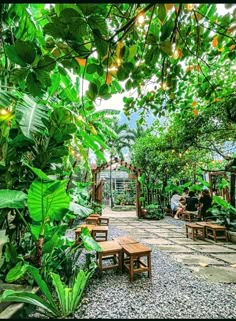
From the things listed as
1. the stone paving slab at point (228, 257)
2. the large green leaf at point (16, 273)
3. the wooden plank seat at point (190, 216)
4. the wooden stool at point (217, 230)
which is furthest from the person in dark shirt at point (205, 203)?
the large green leaf at point (16, 273)

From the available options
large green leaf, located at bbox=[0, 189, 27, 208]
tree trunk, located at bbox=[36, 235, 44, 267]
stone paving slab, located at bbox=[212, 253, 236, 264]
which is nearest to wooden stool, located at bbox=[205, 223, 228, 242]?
stone paving slab, located at bbox=[212, 253, 236, 264]

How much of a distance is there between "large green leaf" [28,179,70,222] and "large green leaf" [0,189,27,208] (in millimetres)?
88

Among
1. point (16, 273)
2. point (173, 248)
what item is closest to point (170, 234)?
point (173, 248)

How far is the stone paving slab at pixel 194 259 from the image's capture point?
417cm

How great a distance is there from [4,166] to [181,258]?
3.75 metres

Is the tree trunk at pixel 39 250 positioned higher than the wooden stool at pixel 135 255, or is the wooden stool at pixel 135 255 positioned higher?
the tree trunk at pixel 39 250

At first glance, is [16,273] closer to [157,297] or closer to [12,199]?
[12,199]

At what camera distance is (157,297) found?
269cm

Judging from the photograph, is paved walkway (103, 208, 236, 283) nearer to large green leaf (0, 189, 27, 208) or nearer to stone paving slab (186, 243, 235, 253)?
stone paving slab (186, 243, 235, 253)

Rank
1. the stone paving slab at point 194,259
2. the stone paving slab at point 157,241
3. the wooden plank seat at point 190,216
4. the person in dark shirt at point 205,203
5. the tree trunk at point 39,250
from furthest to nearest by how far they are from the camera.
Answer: the wooden plank seat at point 190,216, the person in dark shirt at point 205,203, the stone paving slab at point 157,241, the stone paving slab at point 194,259, the tree trunk at point 39,250

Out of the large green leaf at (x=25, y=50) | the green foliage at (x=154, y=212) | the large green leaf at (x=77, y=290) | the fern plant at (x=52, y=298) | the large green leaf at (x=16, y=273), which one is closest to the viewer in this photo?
the large green leaf at (x=25, y=50)

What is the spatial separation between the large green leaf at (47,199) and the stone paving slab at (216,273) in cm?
261

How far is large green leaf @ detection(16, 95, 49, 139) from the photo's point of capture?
1936mm

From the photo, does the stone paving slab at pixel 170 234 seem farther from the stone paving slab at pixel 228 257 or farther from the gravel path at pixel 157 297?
the gravel path at pixel 157 297
